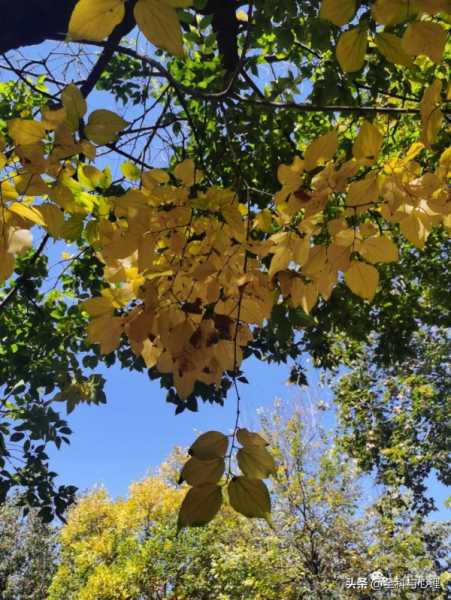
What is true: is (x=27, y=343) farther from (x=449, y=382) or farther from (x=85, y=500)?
(x=85, y=500)

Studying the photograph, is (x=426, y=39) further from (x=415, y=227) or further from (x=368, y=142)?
(x=415, y=227)

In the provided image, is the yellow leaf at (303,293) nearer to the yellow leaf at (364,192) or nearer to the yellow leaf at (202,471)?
the yellow leaf at (364,192)

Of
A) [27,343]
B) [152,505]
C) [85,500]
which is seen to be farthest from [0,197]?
[85,500]

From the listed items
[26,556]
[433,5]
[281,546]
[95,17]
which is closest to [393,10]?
[433,5]

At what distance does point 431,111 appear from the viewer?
1.64 feet

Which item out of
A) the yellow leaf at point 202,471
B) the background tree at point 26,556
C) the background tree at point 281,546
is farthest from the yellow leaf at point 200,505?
the background tree at point 26,556

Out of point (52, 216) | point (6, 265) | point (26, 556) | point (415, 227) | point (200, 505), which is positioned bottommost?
point (200, 505)

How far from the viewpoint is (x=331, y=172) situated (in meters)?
0.57

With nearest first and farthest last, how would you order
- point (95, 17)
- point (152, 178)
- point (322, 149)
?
1. point (95, 17)
2. point (322, 149)
3. point (152, 178)

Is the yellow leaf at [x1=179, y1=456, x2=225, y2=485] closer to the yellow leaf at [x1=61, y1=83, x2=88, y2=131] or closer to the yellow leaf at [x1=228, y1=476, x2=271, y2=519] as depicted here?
the yellow leaf at [x1=228, y1=476, x2=271, y2=519]

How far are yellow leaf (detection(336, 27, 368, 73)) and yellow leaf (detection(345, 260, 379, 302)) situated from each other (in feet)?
0.82

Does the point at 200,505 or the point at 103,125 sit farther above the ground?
the point at 103,125

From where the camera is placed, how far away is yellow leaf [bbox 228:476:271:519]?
0.40 metres

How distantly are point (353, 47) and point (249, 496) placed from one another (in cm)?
40
